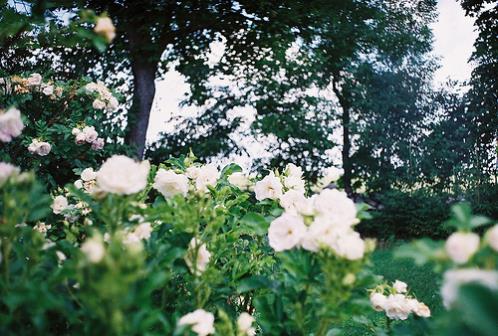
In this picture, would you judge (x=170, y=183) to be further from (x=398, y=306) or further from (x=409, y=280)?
(x=409, y=280)


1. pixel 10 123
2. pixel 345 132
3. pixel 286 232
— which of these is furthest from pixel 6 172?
pixel 345 132

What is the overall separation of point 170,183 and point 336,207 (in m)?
0.70

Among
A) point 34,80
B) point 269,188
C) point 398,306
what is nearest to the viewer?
point 398,306

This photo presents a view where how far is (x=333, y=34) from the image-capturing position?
1141 cm

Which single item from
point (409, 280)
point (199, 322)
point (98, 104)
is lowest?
point (199, 322)

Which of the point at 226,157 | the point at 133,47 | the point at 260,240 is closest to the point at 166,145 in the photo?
the point at 226,157

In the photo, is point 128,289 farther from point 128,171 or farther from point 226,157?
point 226,157

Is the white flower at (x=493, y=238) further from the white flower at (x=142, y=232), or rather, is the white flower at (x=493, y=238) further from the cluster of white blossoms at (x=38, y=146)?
the cluster of white blossoms at (x=38, y=146)

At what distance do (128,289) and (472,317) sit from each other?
695 mm

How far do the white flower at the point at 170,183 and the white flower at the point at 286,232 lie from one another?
18.6 inches

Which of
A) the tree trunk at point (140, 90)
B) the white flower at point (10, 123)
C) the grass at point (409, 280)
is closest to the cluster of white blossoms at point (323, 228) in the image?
the white flower at point (10, 123)

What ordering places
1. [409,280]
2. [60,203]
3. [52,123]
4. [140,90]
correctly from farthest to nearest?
[140,90]
[409,280]
[52,123]
[60,203]

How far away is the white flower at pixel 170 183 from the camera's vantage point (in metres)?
1.71

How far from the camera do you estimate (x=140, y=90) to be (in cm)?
975
